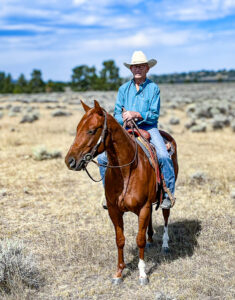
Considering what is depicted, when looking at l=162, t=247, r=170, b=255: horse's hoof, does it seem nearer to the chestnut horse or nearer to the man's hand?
the chestnut horse

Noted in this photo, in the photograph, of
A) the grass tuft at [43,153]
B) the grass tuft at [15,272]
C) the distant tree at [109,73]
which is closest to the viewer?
the grass tuft at [15,272]

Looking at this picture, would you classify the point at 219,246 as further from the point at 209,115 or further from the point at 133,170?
the point at 209,115

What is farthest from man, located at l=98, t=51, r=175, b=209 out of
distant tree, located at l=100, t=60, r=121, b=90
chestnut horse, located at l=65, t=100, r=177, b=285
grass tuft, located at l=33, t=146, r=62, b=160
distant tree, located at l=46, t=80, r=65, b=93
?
distant tree, located at l=46, t=80, r=65, b=93

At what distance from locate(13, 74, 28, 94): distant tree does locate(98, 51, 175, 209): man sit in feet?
201

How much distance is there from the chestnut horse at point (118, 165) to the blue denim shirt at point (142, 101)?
55cm

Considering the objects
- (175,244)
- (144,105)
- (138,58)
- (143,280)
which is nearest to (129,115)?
(144,105)

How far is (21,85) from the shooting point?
66625mm

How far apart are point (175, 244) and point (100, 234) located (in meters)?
1.26

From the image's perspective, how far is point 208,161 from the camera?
11.4 metres

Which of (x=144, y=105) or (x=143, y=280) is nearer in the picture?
(x=143, y=280)

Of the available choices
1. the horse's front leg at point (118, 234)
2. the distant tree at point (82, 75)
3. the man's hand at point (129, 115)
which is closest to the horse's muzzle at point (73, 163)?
the horse's front leg at point (118, 234)

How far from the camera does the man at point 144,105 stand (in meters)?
4.77

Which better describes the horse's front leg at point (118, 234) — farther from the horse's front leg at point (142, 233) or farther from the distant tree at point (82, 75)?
the distant tree at point (82, 75)

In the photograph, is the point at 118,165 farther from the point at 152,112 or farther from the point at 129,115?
the point at 152,112
